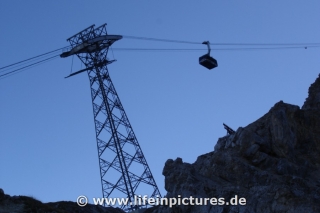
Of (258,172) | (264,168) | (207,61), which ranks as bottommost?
(258,172)

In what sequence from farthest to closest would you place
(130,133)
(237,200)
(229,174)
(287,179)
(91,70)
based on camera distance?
(91,70), (130,133), (229,174), (287,179), (237,200)

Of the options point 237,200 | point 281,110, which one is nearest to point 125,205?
point 237,200

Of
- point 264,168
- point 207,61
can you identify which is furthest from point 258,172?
point 207,61

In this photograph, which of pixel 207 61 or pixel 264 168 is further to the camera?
pixel 264 168

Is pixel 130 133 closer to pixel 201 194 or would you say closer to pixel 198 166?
pixel 198 166

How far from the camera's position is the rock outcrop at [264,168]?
126 feet

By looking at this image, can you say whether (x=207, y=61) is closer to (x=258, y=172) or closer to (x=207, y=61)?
(x=207, y=61)

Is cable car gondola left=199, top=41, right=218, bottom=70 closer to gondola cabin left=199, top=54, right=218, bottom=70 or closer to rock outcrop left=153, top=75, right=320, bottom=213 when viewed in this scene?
gondola cabin left=199, top=54, right=218, bottom=70

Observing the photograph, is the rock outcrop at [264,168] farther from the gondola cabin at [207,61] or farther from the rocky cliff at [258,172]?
the gondola cabin at [207,61]

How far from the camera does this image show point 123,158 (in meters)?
51.5

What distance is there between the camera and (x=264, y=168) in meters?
46.0

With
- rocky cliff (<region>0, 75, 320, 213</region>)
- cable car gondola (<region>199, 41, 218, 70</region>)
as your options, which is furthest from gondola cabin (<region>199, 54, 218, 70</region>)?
rocky cliff (<region>0, 75, 320, 213</region>)

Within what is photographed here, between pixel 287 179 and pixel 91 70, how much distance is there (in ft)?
73.6

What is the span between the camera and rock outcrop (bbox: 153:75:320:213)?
126 ft
